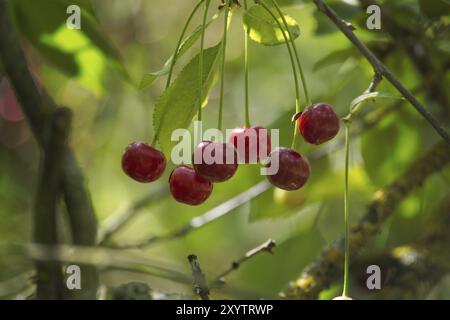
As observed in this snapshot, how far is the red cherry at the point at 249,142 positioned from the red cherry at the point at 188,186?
8 centimetres

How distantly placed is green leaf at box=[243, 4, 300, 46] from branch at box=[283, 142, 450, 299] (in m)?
0.54

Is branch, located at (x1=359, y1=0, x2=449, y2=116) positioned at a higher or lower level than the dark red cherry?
higher

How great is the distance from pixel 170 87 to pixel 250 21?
183 millimetres

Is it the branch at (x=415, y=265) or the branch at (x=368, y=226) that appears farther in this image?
the branch at (x=415, y=265)

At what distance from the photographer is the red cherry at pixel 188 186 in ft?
4.40

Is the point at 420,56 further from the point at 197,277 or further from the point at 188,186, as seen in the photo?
the point at 197,277

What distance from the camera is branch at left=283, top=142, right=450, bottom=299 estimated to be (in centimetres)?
168

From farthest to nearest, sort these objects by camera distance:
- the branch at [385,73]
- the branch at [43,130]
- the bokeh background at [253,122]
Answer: the bokeh background at [253,122] < the branch at [43,130] < the branch at [385,73]

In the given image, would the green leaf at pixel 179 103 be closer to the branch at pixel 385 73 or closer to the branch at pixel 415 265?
the branch at pixel 385 73

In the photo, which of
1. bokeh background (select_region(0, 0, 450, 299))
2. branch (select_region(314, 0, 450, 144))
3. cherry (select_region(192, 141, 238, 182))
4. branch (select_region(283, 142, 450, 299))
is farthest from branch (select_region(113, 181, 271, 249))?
branch (select_region(314, 0, 450, 144))

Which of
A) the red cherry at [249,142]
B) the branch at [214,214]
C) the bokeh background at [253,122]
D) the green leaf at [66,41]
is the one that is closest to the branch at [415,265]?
the bokeh background at [253,122]

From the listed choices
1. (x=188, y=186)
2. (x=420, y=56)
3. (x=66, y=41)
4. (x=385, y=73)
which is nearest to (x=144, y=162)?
(x=188, y=186)

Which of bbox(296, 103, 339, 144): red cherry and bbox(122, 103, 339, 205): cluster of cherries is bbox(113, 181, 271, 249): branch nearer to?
bbox(122, 103, 339, 205): cluster of cherries
